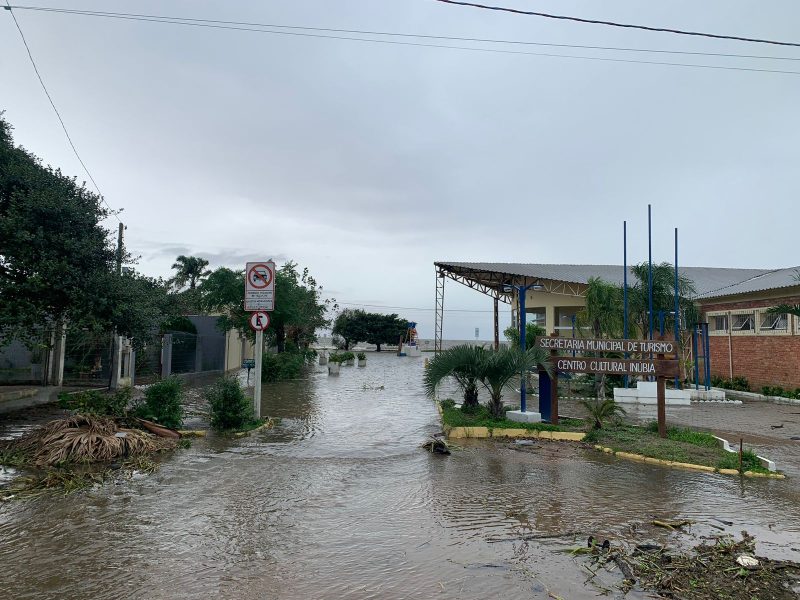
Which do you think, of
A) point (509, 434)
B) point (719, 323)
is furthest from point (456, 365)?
point (719, 323)

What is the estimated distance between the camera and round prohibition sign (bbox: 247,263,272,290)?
494 inches

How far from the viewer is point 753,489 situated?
755cm

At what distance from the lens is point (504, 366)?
37.1 feet

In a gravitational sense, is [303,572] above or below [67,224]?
below

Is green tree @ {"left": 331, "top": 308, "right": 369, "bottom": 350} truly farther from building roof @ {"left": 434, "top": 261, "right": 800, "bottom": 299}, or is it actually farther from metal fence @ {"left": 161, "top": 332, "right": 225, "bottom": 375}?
metal fence @ {"left": 161, "top": 332, "right": 225, "bottom": 375}

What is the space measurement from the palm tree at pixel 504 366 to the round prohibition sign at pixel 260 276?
5241 mm

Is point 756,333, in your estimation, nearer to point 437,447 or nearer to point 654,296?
point 654,296

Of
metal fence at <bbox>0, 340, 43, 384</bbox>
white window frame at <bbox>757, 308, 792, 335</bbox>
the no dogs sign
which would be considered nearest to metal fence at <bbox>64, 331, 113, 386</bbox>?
metal fence at <bbox>0, 340, 43, 384</bbox>

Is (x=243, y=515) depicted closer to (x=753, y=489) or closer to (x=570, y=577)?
(x=570, y=577)

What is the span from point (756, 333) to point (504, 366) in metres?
16.9

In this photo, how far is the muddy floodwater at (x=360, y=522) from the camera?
441 centimetres

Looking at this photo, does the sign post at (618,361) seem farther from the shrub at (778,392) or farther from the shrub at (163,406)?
the shrub at (778,392)

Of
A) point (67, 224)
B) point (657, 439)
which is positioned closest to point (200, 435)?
point (67, 224)

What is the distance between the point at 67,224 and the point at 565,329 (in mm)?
33510
